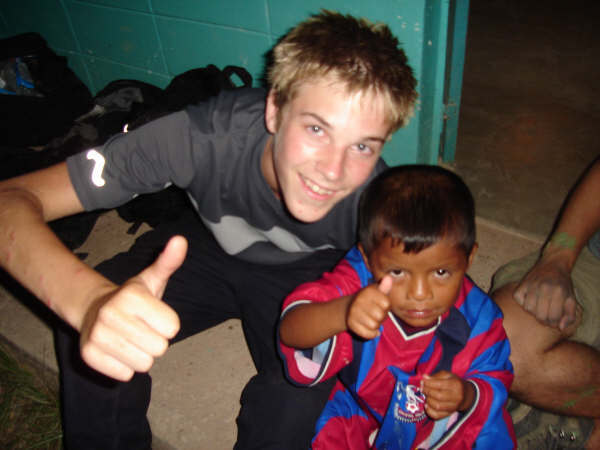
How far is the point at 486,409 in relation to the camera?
45.7 inches

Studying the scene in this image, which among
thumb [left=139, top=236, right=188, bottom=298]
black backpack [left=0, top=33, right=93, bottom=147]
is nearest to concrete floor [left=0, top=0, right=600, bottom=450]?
black backpack [left=0, top=33, right=93, bottom=147]

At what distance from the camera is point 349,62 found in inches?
47.6

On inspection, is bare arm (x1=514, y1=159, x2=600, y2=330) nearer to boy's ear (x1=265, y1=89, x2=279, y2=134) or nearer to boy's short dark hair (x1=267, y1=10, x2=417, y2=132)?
boy's short dark hair (x1=267, y1=10, x2=417, y2=132)

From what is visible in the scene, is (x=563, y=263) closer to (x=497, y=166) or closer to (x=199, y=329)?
(x=199, y=329)

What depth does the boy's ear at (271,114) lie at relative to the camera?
4.39 ft

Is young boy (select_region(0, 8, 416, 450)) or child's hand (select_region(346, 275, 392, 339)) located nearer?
child's hand (select_region(346, 275, 392, 339))

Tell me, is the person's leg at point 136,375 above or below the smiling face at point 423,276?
below

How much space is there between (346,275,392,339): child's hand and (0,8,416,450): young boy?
0.36 m

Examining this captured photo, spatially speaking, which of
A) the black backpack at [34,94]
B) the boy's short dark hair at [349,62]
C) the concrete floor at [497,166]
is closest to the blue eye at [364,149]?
the boy's short dark hair at [349,62]

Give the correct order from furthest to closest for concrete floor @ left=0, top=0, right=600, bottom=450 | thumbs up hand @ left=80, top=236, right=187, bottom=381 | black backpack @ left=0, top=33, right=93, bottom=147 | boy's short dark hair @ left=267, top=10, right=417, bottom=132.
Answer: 1. black backpack @ left=0, top=33, right=93, bottom=147
2. concrete floor @ left=0, top=0, right=600, bottom=450
3. boy's short dark hair @ left=267, top=10, right=417, bottom=132
4. thumbs up hand @ left=80, top=236, right=187, bottom=381

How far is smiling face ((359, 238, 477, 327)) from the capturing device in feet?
3.74

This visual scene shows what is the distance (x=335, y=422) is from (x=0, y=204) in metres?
1.21

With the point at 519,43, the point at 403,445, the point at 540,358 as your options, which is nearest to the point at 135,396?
the point at 403,445

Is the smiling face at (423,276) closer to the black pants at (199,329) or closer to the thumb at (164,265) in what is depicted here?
the black pants at (199,329)
